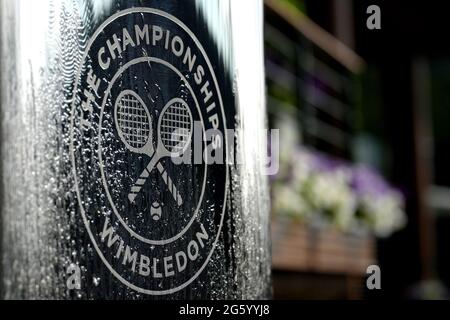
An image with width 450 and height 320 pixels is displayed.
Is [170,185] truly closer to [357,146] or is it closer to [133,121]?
[133,121]

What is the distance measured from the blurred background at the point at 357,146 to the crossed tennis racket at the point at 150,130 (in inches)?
27.4

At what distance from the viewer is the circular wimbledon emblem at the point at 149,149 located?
138 cm

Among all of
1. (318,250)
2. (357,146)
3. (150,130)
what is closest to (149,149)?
(150,130)

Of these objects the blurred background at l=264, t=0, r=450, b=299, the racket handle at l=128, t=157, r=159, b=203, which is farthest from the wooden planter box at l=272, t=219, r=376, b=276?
the racket handle at l=128, t=157, r=159, b=203

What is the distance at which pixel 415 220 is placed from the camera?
691 cm

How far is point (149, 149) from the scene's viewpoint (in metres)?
1.50

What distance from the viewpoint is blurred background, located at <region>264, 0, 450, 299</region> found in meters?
4.20

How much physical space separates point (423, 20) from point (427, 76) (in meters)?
0.43

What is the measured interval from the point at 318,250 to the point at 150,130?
2.74 metres

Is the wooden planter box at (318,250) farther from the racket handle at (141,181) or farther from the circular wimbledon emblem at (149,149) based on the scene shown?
the racket handle at (141,181)

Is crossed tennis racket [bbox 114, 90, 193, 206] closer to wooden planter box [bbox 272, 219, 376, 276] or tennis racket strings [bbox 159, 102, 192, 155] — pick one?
tennis racket strings [bbox 159, 102, 192, 155]

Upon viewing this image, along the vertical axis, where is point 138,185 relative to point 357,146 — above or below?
below

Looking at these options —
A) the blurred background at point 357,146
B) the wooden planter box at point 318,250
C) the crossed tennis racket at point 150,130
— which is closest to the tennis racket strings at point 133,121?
the crossed tennis racket at point 150,130
